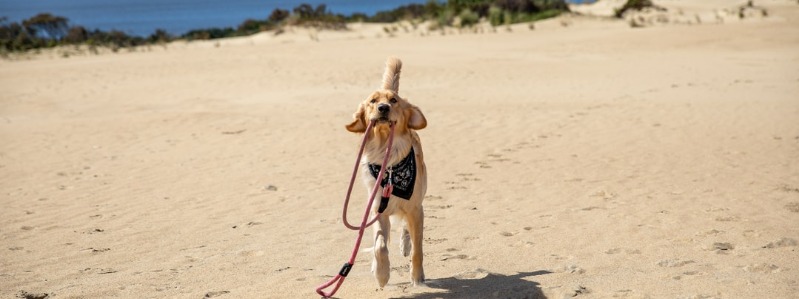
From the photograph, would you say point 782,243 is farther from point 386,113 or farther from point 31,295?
point 31,295

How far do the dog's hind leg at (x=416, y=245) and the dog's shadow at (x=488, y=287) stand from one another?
0.11 m

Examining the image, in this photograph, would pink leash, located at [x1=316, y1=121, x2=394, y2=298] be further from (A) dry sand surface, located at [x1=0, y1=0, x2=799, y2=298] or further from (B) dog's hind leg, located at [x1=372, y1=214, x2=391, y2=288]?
(A) dry sand surface, located at [x1=0, y1=0, x2=799, y2=298]

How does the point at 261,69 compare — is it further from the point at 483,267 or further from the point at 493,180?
the point at 483,267

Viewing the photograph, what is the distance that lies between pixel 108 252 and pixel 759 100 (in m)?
12.7

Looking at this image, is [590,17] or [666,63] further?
[590,17]

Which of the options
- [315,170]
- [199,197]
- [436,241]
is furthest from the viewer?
[315,170]

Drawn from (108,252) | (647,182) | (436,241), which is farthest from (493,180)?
(108,252)

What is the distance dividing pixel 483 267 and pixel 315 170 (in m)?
4.72

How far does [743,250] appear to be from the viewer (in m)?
6.35

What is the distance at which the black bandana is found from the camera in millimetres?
5398

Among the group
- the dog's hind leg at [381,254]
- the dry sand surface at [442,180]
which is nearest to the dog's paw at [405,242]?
the dry sand surface at [442,180]

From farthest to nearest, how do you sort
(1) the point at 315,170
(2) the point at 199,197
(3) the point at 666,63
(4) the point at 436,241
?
(3) the point at 666,63
(1) the point at 315,170
(2) the point at 199,197
(4) the point at 436,241

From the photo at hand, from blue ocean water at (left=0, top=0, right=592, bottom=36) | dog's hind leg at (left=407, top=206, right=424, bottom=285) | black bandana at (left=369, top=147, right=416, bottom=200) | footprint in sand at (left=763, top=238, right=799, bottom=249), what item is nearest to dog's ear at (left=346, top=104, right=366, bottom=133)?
black bandana at (left=369, top=147, right=416, bottom=200)

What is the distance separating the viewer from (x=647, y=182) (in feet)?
30.8
